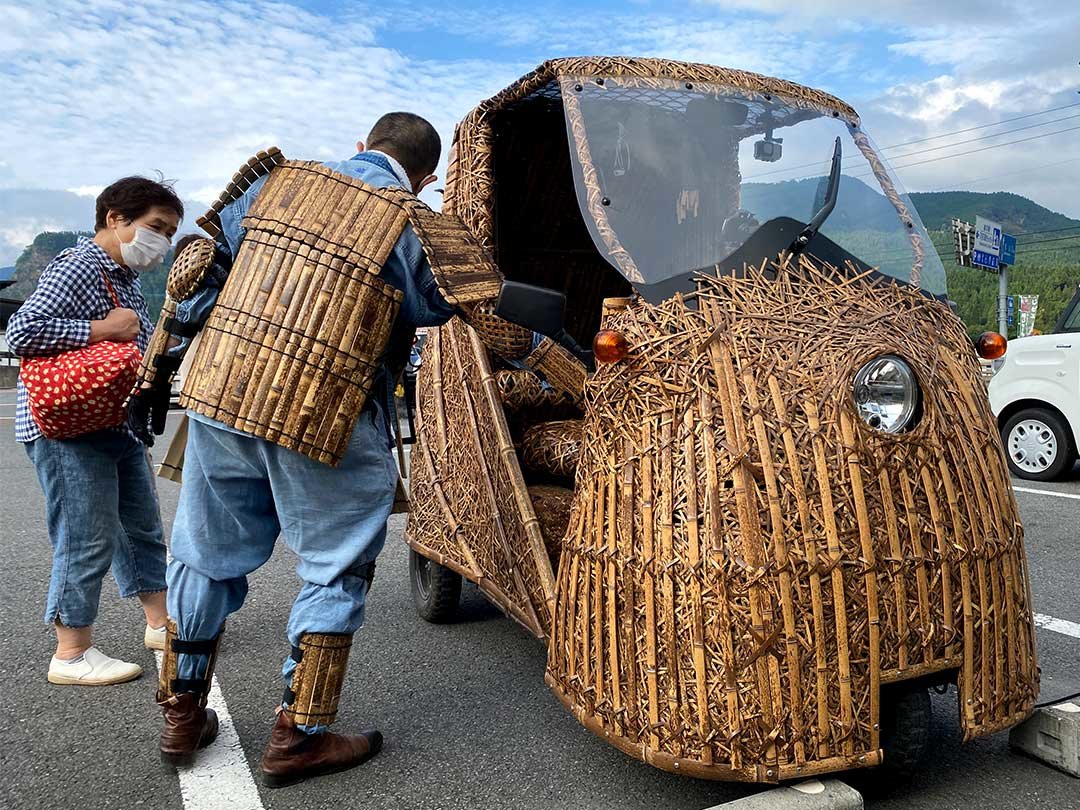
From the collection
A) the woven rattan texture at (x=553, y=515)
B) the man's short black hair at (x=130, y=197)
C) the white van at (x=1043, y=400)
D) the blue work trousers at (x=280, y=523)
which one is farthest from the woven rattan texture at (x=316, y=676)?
the white van at (x=1043, y=400)

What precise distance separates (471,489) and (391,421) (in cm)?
67

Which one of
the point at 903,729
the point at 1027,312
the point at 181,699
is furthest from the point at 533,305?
the point at 1027,312

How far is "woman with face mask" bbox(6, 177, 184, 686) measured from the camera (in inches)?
126

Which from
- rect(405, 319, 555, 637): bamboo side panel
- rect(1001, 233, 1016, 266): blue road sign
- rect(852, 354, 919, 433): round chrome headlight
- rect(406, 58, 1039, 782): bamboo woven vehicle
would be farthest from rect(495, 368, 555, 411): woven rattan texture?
rect(1001, 233, 1016, 266): blue road sign

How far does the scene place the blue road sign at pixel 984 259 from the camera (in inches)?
1255

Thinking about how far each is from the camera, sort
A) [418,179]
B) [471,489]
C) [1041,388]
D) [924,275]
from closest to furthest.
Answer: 1. [924,275]
2. [418,179]
3. [471,489]
4. [1041,388]

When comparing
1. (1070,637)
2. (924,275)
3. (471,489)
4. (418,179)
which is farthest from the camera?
(1070,637)

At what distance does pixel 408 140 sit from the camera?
2.88 m

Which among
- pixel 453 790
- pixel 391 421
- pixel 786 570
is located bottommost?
pixel 453 790

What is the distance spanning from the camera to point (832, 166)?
119 inches

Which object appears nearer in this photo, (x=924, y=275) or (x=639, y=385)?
(x=639, y=385)

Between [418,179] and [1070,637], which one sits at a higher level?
[418,179]

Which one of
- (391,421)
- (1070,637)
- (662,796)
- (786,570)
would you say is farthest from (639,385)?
(1070,637)

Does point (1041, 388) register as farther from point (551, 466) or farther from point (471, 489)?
point (471, 489)
